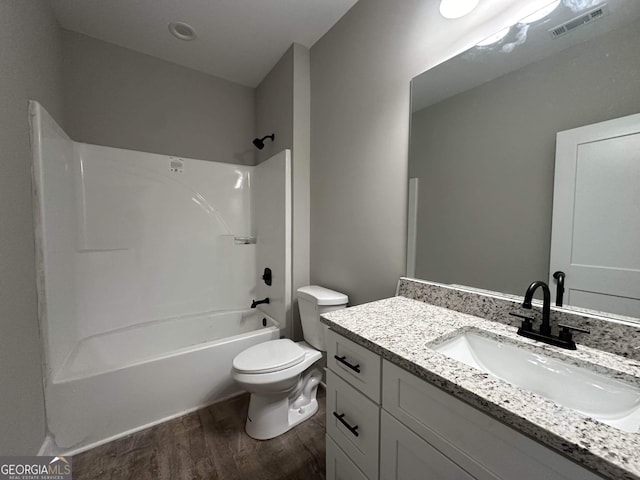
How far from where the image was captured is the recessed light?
5.75 feet

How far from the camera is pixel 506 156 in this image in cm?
96

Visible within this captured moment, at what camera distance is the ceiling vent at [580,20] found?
0.75 meters

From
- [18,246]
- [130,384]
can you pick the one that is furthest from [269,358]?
[18,246]

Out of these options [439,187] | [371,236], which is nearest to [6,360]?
[371,236]

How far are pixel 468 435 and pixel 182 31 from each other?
2742 mm

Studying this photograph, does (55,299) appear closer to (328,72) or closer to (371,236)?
(371,236)

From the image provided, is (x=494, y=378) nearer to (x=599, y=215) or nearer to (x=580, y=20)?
(x=599, y=215)

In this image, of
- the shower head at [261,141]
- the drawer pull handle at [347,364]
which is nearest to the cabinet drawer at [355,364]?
the drawer pull handle at [347,364]

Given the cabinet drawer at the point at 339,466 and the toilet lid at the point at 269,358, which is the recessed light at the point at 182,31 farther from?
the cabinet drawer at the point at 339,466

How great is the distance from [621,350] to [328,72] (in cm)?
204

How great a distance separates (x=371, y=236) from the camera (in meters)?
1.49

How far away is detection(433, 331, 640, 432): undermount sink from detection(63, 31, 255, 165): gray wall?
8.37 feet

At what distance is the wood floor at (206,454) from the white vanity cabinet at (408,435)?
1.31 feet

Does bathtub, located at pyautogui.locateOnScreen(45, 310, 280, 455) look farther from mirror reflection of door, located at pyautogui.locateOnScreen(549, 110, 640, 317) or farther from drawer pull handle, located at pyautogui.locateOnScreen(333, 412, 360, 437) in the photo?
mirror reflection of door, located at pyautogui.locateOnScreen(549, 110, 640, 317)
